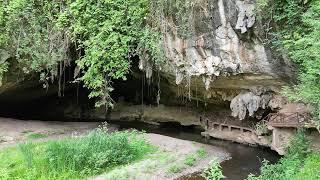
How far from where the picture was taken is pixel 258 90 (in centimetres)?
1487

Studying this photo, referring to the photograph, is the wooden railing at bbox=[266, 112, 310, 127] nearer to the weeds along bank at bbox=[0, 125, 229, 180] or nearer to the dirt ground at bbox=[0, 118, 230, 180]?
the dirt ground at bbox=[0, 118, 230, 180]

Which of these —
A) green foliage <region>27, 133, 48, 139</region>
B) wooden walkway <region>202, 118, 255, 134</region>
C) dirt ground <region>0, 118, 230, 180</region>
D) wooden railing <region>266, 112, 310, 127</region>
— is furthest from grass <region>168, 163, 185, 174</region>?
green foliage <region>27, 133, 48, 139</region>

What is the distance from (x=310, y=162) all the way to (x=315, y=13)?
13.2 feet

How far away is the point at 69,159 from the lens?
468 inches

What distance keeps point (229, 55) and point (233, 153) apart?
3.99 metres

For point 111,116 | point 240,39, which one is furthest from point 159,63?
point 111,116

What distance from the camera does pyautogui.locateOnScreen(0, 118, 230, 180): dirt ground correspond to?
39.9ft

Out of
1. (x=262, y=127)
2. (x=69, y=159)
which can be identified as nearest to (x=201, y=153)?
(x=262, y=127)

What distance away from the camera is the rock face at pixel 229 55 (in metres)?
12.5

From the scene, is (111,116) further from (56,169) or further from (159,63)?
(56,169)

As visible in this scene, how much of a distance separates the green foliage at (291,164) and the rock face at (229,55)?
2.05m

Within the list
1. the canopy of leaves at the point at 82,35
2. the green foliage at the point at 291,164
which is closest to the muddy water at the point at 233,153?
the green foliage at the point at 291,164

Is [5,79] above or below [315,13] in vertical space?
below

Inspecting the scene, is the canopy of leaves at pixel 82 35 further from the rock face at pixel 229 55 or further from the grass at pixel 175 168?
the grass at pixel 175 168
